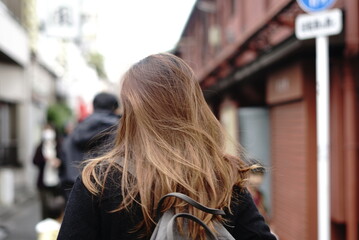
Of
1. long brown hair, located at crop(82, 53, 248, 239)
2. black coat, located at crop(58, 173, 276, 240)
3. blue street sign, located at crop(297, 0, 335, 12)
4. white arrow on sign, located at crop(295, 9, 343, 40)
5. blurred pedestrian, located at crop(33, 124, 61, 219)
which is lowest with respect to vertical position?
blurred pedestrian, located at crop(33, 124, 61, 219)

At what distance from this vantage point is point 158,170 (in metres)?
1.68

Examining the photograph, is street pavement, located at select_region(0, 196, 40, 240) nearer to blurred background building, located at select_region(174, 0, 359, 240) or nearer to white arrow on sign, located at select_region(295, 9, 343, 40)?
blurred background building, located at select_region(174, 0, 359, 240)

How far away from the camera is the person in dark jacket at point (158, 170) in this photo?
1.67 meters

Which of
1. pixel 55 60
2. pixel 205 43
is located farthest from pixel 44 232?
pixel 55 60

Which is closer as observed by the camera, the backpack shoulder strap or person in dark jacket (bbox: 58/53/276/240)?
the backpack shoulder strap

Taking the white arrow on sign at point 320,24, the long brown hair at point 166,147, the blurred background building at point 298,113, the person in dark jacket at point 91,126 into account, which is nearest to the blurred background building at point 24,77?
the blurred background building at point 298,113

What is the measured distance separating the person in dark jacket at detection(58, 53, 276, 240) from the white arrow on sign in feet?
10.1

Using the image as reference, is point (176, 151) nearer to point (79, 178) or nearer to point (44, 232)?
point (79, 178)

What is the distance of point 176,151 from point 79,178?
37 cm

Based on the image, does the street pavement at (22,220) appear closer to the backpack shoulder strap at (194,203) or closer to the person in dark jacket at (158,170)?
the person in dark jacket at (158,170)

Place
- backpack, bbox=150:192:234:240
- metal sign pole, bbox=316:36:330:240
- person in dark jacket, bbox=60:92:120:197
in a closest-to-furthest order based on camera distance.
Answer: backpack, bbox=150:192:234:240 → metal sign pole, bbox=316:36:330:240 → person in dark jacket, bbox=60:92:120:197

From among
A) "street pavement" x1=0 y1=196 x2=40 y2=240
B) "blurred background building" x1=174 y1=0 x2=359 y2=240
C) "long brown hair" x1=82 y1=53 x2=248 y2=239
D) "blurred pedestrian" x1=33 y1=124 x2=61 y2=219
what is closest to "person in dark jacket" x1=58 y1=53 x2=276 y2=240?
"long brown hair" x1=82 y1=53 x2=248 y2=239

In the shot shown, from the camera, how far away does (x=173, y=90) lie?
5.82ft

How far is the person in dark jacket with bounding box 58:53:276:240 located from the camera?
5.47 ft
